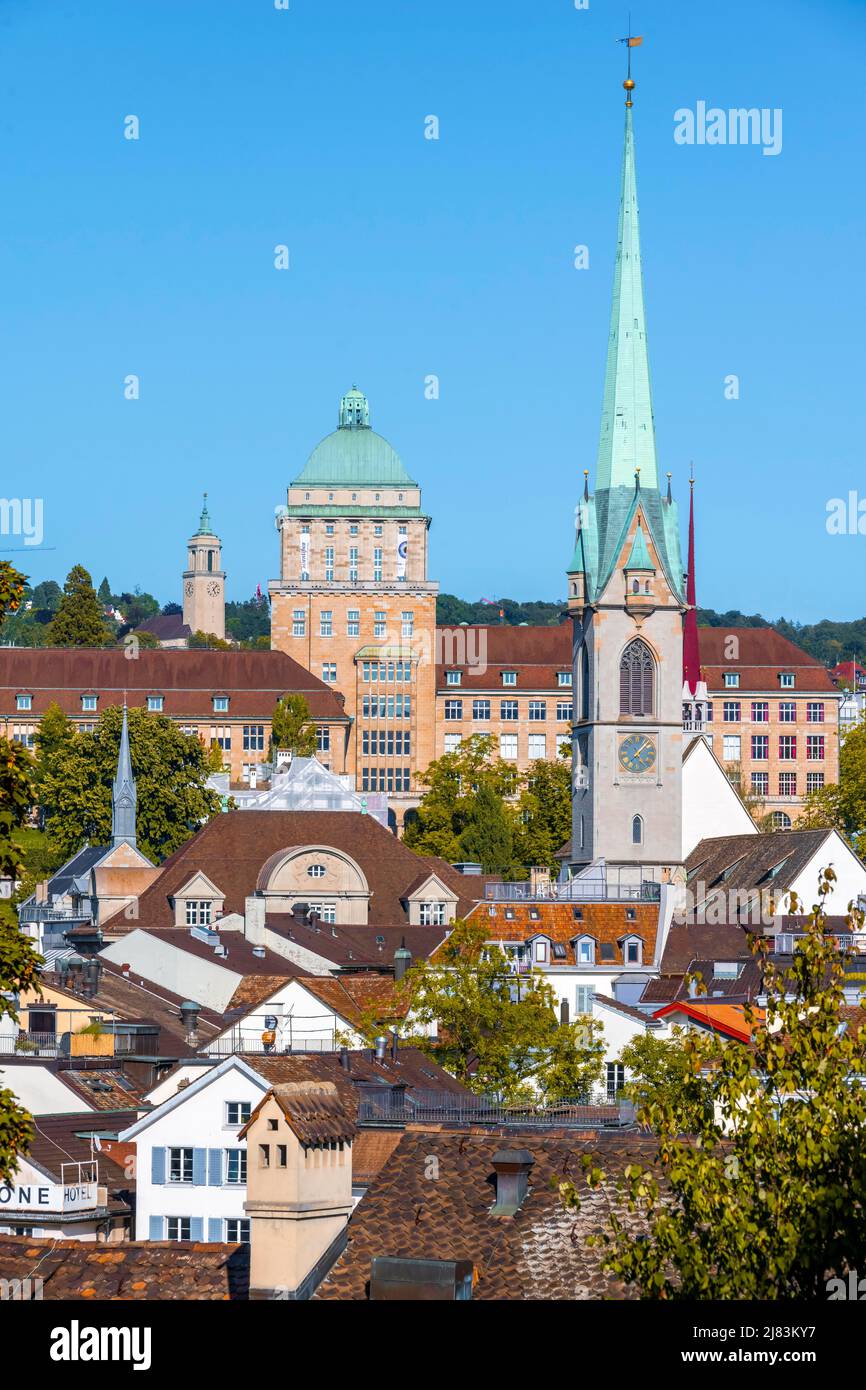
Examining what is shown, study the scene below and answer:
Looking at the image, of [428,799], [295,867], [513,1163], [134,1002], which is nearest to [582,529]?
[295,867]

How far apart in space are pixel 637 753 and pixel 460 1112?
64727 mm

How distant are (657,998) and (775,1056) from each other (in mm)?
59040

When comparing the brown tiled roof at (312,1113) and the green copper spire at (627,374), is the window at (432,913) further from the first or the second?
the brown tiled roof at (312,1113)

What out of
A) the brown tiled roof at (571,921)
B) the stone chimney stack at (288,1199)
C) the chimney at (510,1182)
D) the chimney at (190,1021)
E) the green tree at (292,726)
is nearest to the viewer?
the stone chimney stack at (288,1199)

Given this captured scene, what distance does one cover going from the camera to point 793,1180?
25.6m

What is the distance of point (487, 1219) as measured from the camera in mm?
36938

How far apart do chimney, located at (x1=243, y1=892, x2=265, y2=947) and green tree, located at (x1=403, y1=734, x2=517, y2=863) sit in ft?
175

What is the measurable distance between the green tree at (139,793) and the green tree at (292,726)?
30.4 m

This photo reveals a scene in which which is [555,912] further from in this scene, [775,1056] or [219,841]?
[775,1056]

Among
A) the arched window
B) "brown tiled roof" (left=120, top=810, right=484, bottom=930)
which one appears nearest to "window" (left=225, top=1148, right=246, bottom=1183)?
"brown tiled roof" (left=120, top=810, right=484, bottom=930)

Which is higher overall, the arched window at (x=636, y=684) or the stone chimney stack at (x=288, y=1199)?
the arched window at (x=636, y=684)

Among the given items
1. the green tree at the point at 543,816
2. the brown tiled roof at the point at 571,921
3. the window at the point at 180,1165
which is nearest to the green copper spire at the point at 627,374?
the brown tiled roof at the point at 571,921

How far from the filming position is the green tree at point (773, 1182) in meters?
25.2

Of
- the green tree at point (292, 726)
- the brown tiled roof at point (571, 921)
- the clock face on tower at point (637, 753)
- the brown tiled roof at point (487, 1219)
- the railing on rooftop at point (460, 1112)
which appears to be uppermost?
the green tree at point (292, 726)
